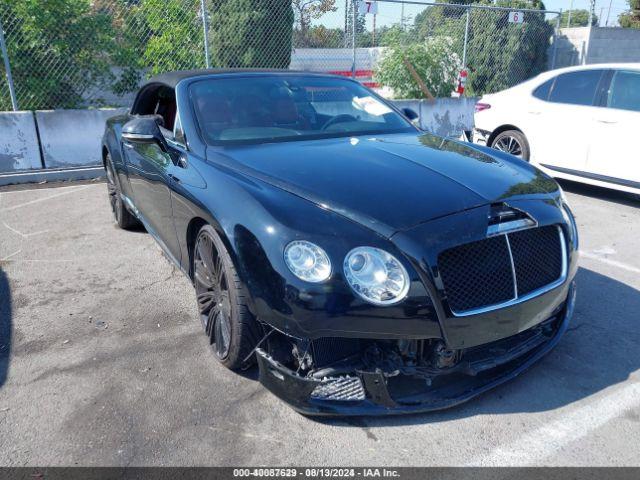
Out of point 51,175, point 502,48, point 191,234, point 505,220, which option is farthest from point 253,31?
point 505,220

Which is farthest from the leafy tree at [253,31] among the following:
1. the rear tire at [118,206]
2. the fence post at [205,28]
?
the rear tire at [118,206]

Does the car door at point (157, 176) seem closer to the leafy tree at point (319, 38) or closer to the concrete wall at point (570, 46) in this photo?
the leafy tree at point (319, 38)

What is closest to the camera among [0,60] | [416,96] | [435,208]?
[435,208]

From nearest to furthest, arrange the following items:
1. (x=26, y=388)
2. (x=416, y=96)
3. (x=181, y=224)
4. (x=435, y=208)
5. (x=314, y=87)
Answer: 1. (x=435, y=208)
2. (x=26, y=388)
3. (x=181, y=224)
4. (x=314, y=87)
5. (x=416, y=96)

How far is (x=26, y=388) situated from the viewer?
2895 mm

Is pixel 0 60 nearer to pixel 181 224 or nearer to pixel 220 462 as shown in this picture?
pixel 181 224

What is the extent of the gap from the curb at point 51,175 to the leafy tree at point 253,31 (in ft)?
12.7

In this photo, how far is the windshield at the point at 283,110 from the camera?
3494 millimetres

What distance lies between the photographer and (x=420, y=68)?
11570 millimetres

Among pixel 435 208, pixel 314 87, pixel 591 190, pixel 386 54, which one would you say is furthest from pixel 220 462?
pixel 386 54

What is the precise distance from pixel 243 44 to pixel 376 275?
9.59m

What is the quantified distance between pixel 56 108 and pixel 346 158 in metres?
7.10

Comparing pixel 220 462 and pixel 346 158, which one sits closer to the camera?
pixel 220 462

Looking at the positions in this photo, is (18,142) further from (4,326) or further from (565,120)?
(565,120)
